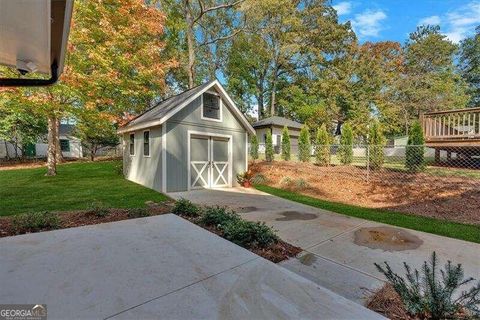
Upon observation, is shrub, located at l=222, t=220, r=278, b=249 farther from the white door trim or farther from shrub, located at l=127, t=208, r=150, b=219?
the white door trim

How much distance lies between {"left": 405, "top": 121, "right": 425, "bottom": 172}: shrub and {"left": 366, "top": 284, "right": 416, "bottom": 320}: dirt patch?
8188 millimetres

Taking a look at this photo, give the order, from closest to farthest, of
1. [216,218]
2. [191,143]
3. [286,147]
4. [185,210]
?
[216,218], [185,210], [191,143], [286,147]

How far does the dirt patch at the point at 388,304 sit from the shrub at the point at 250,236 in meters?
1.58

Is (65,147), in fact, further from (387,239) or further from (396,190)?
(387,239)

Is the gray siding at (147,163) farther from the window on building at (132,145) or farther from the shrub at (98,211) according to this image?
the shrub at (98,211)

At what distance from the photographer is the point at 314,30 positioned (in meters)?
25.9

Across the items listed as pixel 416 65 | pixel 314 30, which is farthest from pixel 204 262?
pixel 416 65

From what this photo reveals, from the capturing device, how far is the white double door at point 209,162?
32.0ft

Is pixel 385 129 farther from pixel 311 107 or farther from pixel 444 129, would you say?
pixel 444 129

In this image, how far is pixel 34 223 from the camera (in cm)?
422

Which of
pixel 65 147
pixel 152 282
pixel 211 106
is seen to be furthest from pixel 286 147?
pixel 65 147

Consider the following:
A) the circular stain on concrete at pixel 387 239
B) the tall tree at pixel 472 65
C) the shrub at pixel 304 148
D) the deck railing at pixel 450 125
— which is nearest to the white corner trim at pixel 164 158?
the circular stain on concrete at pixel 387 239

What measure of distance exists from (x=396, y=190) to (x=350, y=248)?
5.45 meters

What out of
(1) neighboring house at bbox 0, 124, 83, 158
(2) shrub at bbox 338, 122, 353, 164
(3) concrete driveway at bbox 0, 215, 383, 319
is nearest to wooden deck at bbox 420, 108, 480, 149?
(2) shrub at bbox 338, 122, 353, 164
